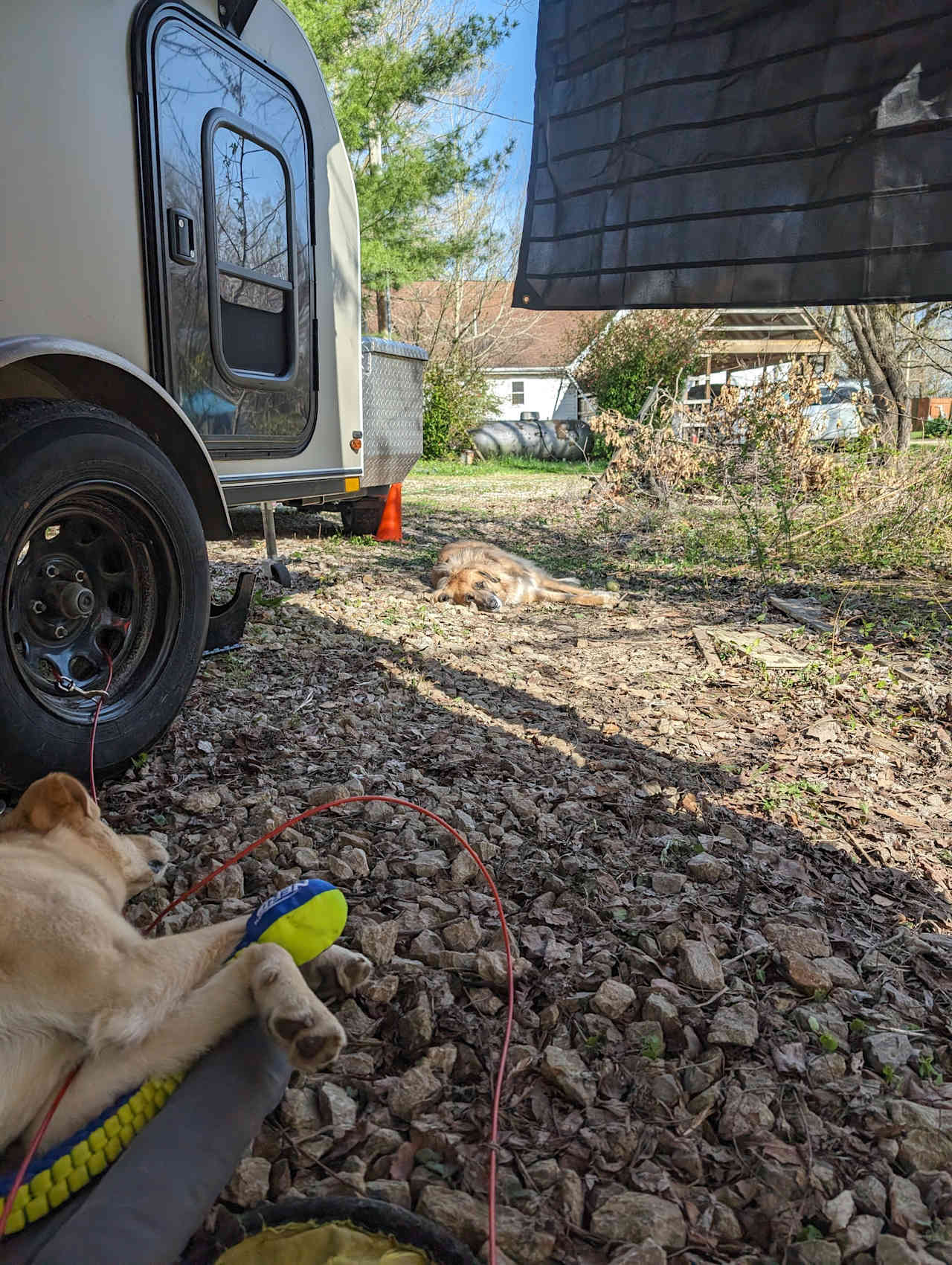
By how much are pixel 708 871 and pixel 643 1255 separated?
1350 millimetres

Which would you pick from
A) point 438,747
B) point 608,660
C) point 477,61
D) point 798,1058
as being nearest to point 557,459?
point 477,61

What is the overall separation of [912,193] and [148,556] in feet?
10.3

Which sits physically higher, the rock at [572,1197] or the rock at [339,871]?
the rock at [339,871]

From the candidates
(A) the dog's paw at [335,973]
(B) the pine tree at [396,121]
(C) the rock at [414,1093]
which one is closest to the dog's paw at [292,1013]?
(A) the dog's paw at [335,973]

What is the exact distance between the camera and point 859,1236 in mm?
1512

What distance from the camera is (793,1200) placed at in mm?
1581

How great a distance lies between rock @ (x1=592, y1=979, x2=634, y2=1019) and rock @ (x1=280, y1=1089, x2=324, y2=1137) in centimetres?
71

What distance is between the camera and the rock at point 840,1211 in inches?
60.6

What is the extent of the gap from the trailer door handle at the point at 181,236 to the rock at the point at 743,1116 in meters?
3.68

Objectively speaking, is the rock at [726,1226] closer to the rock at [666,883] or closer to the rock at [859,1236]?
the rock at [859,1236]

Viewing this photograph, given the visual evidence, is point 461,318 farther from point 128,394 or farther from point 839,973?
point 839,973

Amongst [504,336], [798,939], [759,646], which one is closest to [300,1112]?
[798,939]

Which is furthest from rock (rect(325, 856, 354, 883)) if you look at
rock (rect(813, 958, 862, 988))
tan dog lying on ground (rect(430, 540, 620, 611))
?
tan dog lying on ground (rect(430, 540, 620, 611))

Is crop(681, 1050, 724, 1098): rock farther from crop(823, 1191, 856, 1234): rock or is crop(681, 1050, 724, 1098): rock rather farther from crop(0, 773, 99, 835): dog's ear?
crop(0, 773, 99, 835): dog's ear
